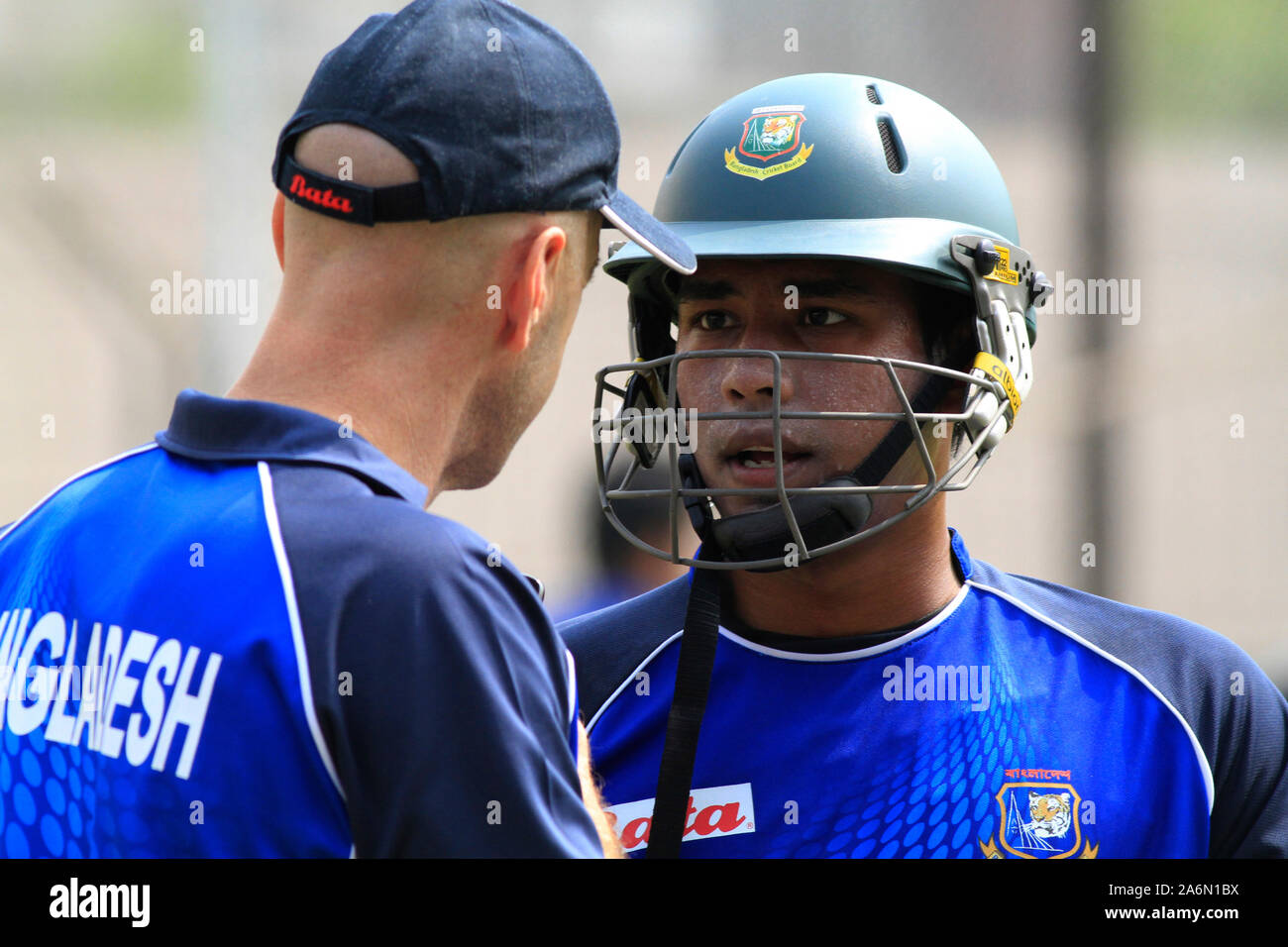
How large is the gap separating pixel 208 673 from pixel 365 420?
1.00ft

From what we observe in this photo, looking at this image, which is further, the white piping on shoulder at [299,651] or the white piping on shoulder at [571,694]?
the white piping on shoulder at [571,694]

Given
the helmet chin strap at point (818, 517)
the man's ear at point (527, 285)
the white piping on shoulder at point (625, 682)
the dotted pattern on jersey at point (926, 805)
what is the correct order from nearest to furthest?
the man's ear at point (527, 285) → the dotted pattern on jersey at point (926, 805) → the helmet chin strap at point (818, 517) → the white piping on shoulder at point (625, 682)

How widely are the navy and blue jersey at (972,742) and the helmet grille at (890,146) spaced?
2.31 ft

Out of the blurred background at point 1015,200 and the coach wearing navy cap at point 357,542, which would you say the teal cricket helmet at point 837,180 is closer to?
the coach wearing navy cap at point 357,542

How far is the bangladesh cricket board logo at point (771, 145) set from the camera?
7.03 ft

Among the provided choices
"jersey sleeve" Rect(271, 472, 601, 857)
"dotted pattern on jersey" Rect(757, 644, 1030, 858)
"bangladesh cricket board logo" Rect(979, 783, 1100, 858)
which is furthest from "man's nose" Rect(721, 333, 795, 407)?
"jersey sleeve" Rect(271, 472, 601, 857)

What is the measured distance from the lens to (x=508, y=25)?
4.79 feet

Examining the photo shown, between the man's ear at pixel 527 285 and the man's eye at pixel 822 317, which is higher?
the man's ear at pixel 527 285

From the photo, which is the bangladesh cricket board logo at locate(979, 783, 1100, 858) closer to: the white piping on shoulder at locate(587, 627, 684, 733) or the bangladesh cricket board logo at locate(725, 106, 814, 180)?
the white piping on shoulder at locate(587, 627, 684, 733)

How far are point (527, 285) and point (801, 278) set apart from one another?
720mm

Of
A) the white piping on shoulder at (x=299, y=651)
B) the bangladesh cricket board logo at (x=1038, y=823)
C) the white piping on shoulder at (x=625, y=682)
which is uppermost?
the white piping on shoulder at (x=299, y=651)

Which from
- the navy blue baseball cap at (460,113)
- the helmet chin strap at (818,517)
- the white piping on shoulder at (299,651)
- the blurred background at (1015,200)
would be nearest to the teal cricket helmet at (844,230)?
the helmet chin strap at (818,517)

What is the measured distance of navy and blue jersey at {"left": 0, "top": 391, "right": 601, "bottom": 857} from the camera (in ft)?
3.79

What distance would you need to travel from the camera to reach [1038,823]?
73.6 inches
